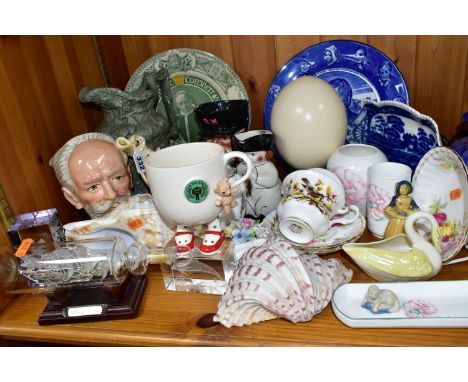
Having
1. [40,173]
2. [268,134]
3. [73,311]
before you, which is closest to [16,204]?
[40,173]

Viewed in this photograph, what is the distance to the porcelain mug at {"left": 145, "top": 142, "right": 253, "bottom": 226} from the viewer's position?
23.1 inches

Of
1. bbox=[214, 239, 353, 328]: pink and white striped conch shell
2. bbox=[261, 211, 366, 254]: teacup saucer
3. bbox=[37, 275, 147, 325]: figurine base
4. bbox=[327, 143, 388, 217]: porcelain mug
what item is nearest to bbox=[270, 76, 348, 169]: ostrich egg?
bbox=[327, 143, 388, 217]: porcelain mug

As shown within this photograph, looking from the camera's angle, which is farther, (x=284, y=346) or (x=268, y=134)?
(x=268, y=134)

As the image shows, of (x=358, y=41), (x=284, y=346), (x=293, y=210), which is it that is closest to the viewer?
(x=284, y=346)

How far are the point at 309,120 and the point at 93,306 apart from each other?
0.47 meters

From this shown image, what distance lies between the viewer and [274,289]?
544 millimetres

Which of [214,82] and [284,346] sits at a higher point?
[214,82]

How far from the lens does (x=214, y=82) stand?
2.94 feet

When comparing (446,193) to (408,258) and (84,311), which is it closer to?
(408,258)

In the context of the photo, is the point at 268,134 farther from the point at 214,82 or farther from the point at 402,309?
the point at 402,309

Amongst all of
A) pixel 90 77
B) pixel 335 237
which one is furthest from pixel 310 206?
Result: pixel 90 77

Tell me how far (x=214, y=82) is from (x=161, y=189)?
1.25 ft

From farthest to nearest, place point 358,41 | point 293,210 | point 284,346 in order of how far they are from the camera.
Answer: point 358,41 < point 293,210 < point 284,346

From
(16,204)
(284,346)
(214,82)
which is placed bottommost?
(284,346)
